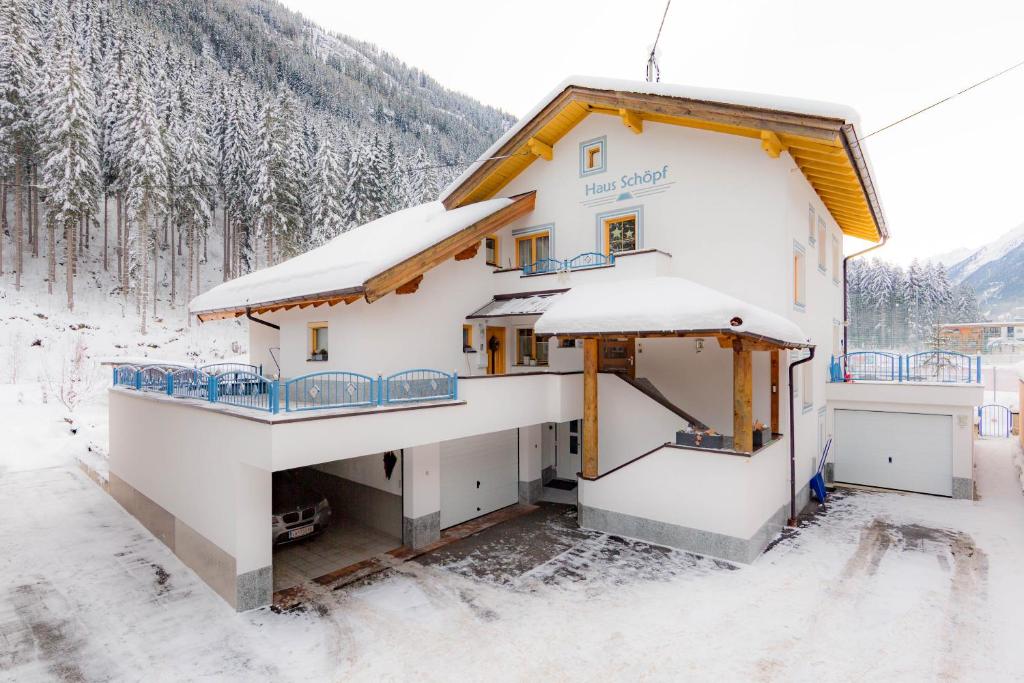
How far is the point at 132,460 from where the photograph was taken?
14156 millimetres

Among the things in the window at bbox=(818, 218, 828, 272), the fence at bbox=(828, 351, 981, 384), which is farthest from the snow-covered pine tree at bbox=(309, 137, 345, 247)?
the fence at bbox=(828, 351, 981, 384)

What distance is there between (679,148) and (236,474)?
1362 cm

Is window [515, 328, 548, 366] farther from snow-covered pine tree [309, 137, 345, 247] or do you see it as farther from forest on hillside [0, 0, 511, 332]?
forest on hillside [0, 0, 511, 332]

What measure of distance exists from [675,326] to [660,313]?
480mm

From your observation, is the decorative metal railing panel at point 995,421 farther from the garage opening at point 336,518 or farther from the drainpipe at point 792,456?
the garage opening at point 336,518

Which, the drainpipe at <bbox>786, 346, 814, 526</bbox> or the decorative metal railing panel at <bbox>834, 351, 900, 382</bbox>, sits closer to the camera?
the drainpipe at <bbox>786, 346, 814, 526</bbox>

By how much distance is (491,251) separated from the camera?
16922 millimetres

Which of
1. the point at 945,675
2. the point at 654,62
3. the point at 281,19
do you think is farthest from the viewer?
the point at 281,19

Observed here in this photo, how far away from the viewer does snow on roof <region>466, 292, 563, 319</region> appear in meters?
14.2

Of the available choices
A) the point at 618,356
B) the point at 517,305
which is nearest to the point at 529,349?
the point at 517,305

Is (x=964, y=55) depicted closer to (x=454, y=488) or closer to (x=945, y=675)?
(x=945, y=675)

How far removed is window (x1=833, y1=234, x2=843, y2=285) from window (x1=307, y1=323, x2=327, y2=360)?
18.6 metres

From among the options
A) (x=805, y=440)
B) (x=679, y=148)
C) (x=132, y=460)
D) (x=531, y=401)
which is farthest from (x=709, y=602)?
(x=132, y=460)

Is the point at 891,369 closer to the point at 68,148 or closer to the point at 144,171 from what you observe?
the point at 144,171
